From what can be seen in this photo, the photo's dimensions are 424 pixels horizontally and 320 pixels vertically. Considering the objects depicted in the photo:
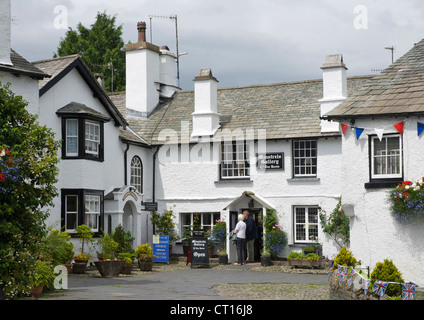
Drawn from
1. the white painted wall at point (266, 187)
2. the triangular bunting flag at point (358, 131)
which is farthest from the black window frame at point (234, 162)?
the triangular bunting flag at point (358, 131)

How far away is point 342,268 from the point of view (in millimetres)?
15617

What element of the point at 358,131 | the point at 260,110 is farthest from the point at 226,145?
the point at 358,131

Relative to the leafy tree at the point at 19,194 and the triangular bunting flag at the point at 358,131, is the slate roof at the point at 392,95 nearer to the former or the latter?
the triangular bunting flag at the point at 358,131

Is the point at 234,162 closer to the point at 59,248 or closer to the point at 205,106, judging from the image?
the point at 205,106

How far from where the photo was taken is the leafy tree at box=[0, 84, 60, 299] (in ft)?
44.7

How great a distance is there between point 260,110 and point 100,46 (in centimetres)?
2387

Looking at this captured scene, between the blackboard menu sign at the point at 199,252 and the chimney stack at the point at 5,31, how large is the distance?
9.58 metres

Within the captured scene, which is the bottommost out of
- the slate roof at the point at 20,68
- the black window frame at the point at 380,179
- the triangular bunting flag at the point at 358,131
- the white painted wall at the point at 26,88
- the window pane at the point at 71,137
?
the black window frame at the point at 380,179

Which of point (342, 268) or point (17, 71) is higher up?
point (17, 71)

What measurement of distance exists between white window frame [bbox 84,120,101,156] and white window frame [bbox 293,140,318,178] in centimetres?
778

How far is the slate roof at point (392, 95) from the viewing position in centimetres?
1831
